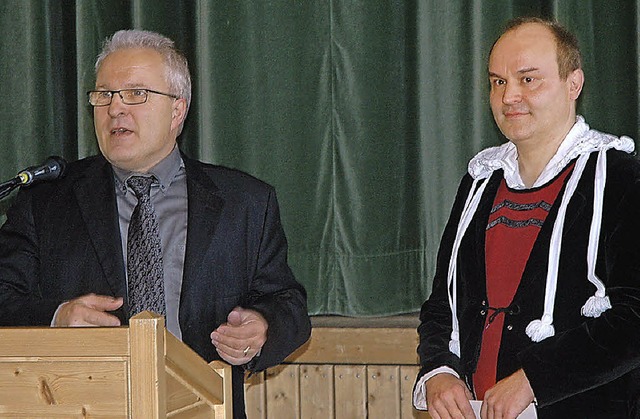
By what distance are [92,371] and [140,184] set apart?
93cm

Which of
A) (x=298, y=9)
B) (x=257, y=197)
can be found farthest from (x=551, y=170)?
(x=298, y=9)

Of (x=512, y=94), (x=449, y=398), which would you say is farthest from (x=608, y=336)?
(x=512, y=94)

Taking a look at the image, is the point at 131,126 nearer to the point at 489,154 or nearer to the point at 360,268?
the point at 489,154

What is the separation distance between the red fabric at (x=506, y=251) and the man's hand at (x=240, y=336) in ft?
1.61

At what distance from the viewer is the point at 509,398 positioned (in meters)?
1.95

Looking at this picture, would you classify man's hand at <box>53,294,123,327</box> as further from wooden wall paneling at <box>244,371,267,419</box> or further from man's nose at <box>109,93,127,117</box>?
wooden wall paneling at <box>244,371,267,419</box>

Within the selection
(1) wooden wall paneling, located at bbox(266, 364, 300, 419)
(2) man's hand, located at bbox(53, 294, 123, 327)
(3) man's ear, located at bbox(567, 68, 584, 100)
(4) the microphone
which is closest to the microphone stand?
(4) the microphone

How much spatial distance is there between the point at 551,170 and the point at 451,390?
0.52m

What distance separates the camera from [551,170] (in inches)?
83.4

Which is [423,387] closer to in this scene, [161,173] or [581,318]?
[581,318]

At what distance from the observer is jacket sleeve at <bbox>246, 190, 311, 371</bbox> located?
2.25 meters

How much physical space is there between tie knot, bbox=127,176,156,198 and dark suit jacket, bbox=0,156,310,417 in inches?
2.1

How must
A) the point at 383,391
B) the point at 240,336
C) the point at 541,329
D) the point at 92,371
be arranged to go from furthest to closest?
the point at 383,391 → the point at 240,336 → the point at 541,329 → the point at 92,371

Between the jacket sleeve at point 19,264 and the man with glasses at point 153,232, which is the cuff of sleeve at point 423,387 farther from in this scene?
the jacket sleeve at point 19,264
